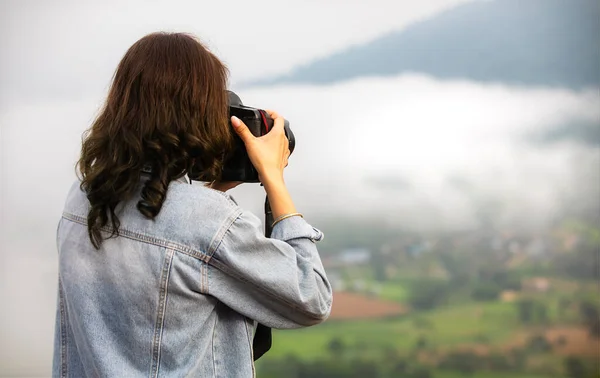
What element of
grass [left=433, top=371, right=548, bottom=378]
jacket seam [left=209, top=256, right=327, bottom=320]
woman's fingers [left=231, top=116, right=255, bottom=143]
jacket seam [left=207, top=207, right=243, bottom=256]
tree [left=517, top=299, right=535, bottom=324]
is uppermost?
woman's fingers [left=231, top=116, right=255, bottom=143]

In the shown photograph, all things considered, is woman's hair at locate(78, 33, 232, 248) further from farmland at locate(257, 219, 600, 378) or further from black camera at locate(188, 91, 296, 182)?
farmland at locate(257, 219, 600, 378)

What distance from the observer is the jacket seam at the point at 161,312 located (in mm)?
872

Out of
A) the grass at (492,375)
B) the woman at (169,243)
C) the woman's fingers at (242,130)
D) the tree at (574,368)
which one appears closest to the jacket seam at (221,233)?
the woman at (169,243)

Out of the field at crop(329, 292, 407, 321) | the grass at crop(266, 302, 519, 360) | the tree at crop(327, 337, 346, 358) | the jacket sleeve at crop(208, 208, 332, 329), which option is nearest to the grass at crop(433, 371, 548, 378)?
the grass at crop(266, 302, 519, 360)

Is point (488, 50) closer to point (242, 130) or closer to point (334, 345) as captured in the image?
point (334, 345)

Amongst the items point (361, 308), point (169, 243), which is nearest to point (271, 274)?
point (169, 243)

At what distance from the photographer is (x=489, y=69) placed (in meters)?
2.50

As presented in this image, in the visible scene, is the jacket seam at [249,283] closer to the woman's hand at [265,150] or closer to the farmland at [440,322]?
the woman's hand at [265,150]

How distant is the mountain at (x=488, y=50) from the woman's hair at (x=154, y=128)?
1541mm

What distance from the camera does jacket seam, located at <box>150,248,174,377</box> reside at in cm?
87

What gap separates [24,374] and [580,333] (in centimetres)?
208

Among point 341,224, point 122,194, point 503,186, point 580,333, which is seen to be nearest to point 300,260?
point 122,194

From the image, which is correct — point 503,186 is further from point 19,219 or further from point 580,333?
point 19,219

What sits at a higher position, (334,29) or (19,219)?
(334,29)
